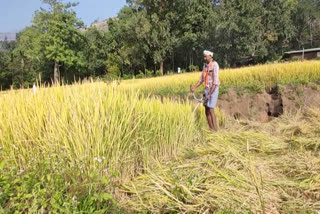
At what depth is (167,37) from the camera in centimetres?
2075

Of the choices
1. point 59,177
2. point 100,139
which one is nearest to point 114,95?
point 100,139

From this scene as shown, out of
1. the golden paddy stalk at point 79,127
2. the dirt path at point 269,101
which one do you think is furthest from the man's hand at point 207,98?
the dirt path at point 269,101

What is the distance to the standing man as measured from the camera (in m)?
3.61

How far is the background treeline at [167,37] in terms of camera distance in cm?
1945

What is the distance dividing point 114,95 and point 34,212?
1.21 m

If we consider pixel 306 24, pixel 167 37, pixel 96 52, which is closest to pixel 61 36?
pixel 96 52

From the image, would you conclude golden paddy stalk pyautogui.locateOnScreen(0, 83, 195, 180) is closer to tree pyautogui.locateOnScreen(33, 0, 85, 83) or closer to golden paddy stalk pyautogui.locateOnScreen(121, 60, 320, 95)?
golden paddy stalk pyautogui.locateOnScreen(121, 60, 320, 95)

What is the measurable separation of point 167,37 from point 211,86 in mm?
18078

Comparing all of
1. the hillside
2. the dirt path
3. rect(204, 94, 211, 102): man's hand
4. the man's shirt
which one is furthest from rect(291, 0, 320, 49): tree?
the hillside

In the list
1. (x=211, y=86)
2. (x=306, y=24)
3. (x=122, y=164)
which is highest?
(x=306, y=24)

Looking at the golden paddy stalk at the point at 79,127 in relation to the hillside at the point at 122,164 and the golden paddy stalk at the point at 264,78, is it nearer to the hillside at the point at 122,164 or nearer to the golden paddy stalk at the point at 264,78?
the hillside at the point at 122,164

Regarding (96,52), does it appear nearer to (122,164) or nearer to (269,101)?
(269,101)

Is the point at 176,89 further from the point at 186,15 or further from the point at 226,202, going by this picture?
the point at 186,15

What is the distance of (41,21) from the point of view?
25.9 m
